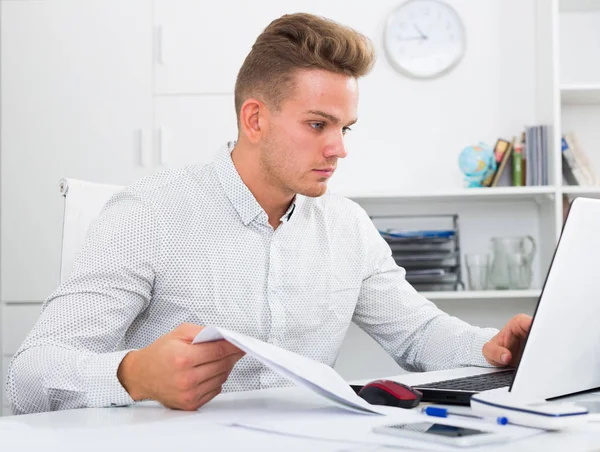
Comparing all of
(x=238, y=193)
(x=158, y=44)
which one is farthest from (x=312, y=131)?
(x=158, y=44)

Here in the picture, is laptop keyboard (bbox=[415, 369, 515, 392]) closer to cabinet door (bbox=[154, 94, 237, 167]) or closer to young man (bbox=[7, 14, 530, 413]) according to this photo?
young man (bbox=[7, 14, 530, 413])

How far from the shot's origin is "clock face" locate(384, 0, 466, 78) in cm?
319

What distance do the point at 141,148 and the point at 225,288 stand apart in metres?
1.72

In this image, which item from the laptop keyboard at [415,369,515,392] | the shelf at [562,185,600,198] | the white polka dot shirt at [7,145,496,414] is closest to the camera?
the laptop keyboard at [415,369,515,392]

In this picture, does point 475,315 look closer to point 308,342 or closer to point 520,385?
point 308,342

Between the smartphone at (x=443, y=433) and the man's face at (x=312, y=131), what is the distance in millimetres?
786

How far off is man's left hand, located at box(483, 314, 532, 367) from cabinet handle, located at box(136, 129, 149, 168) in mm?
1939

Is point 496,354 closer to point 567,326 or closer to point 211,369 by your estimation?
point 567,326

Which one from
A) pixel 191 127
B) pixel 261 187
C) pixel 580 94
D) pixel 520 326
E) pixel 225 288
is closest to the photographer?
pixel 520 326

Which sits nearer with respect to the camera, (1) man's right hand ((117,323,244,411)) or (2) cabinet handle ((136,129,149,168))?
(1) man's right hand ((117,323,244,411))

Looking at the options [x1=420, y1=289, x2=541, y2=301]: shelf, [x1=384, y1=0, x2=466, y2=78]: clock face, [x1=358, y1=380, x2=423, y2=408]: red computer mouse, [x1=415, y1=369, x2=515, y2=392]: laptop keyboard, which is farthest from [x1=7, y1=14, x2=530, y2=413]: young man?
[x1=384, y1=0, x2=466, y2=78]: clock face

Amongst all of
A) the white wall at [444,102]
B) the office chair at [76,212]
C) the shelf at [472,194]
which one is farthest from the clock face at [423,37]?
the office chair at [76,212]

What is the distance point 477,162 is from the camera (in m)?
3.01

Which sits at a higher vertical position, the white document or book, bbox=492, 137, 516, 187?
book, bbox=492, 137, 516, 187
